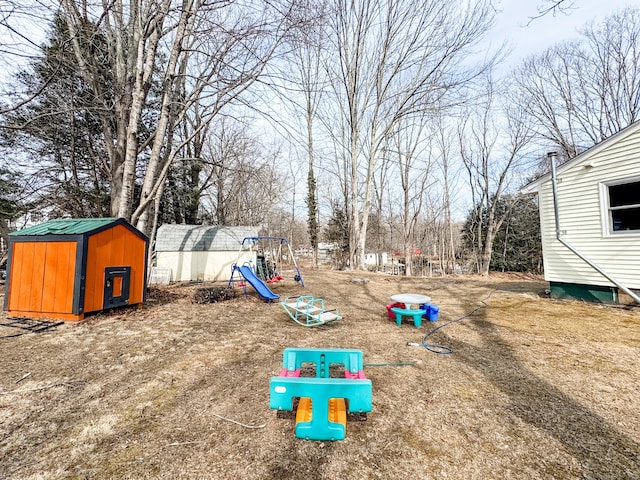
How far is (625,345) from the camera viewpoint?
3896 millimetres

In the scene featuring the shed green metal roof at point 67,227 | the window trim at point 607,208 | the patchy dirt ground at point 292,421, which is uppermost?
the window trim at point 607,208

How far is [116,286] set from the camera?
227 inches

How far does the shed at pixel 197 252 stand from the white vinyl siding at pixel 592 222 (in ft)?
35.9

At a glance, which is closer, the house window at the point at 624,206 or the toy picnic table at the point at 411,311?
→ the toy picnic table at the point at 411,311

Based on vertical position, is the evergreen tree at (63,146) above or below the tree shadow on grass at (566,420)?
above

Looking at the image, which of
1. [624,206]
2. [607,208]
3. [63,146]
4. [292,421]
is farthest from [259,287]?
[63,146]

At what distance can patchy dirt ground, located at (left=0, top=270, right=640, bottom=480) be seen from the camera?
1.79 metres

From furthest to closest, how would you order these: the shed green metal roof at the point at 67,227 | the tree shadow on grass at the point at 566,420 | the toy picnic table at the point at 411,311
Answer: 1. the shed green metal roof at the point at 67,227
2. the toy picnic table at the point at 411,311
3. the tree shadow on grass at the point at 566,420

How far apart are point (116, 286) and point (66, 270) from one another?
918 mm

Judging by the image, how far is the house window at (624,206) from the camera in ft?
20.5

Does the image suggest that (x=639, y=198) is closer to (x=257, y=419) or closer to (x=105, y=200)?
(x=257, y=419)

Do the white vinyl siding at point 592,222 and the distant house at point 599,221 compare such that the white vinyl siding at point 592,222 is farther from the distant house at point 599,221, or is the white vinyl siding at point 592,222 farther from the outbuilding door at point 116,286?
the outbuilding door at point 116,286

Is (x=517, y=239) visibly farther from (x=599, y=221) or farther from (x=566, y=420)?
(x=566, y=420)

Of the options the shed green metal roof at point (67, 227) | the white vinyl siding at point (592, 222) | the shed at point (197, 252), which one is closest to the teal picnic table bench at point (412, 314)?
the white vinyl siding at point (592, 222)
